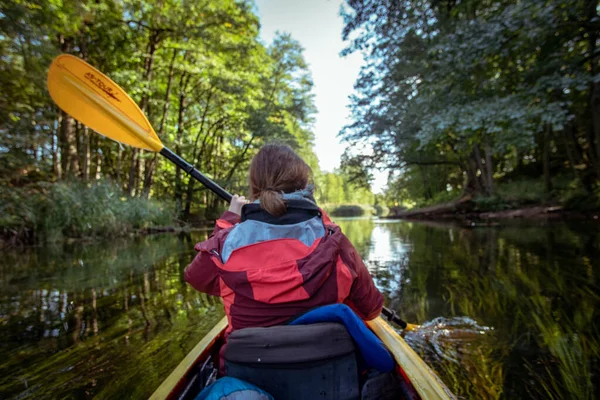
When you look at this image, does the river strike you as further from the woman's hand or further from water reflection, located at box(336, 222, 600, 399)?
the woman's hand

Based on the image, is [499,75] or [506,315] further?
[499,75]

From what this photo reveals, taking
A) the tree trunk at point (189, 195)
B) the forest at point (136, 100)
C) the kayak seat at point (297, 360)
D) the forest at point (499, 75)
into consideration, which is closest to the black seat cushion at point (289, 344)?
the kayak seat at point (297, 360)

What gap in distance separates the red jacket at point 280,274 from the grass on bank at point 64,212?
7.98 metres

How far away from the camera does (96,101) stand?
10.3ft

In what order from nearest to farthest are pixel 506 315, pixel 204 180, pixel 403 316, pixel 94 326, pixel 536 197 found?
pixel 204 180, pixel 94 326, pixel 506 315, pixel 403 316, pixel 536 197

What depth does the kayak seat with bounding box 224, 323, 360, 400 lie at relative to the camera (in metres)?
1.06

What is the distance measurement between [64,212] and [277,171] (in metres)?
9.21

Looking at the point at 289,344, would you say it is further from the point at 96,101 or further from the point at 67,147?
the point at 67,147

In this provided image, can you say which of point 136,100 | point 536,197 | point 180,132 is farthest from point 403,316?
point 536,197

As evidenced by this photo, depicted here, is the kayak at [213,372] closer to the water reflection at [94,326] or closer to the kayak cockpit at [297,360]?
the kayak cockpit at [297,360]

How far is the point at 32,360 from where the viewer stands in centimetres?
233

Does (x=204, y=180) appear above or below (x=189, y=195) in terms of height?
below

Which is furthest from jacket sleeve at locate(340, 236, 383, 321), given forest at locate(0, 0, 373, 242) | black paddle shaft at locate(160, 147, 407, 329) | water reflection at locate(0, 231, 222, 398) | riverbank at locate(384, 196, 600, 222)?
riverbank at locate(384, 196, 600, 222)

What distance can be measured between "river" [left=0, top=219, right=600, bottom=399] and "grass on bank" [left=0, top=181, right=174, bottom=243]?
7.45 feet
